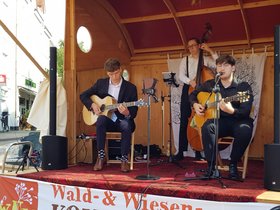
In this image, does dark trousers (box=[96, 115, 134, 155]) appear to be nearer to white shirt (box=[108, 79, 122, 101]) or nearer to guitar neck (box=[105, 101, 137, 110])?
guitar neck (box=[105, 101, 137, 110])

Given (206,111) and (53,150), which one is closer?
(206,111)

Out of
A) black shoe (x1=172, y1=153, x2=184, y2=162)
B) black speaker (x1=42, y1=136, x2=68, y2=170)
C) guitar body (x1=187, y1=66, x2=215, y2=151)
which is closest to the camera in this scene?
black speaker (x1=42, y1=136, x2=68, y2=170)

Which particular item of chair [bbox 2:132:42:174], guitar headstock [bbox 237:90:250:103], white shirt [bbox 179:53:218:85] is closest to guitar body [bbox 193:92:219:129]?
guitar headstock [bbox 237:90:250:103]

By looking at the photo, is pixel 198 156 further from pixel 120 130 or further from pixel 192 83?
pixel 120 130

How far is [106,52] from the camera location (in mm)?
5922

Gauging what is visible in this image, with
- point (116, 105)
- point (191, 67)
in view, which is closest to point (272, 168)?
point (116, 105)

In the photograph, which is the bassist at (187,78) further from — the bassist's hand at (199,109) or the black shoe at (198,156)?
the bassist's hand at (199,109)

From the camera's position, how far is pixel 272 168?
2.84m

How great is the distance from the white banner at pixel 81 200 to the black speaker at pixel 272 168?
11.7 inches

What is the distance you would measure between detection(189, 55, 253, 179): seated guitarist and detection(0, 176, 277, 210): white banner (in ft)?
2.00

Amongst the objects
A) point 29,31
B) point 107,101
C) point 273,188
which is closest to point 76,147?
point 107,101

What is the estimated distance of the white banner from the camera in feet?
9.32

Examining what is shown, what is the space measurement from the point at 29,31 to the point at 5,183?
20963mm

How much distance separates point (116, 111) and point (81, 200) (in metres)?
1.21
